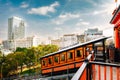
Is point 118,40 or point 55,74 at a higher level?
point 118,40

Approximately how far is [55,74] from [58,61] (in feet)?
3.81

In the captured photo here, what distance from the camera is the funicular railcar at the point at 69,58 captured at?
1349 centimetres

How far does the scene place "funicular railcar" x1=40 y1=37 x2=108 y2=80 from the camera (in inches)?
531

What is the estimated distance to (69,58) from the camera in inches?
574

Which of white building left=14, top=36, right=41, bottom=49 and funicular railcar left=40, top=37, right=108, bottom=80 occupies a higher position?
white building left=14, top=36, right=41, bottom=49

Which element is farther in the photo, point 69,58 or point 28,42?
point 28,42

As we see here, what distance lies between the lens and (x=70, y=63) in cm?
1457

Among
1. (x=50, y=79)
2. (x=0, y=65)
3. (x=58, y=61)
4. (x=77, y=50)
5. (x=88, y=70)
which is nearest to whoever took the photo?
(x=88, y=70)

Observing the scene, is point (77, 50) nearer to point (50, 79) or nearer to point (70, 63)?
point (70, 63)

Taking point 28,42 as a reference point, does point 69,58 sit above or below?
below

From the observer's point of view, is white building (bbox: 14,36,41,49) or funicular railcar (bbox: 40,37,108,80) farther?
white building (bbox: 14,36,41,49)

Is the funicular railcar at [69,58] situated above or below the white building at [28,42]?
below

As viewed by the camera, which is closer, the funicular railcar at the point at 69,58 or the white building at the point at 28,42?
the funicular railcar at the point at 69,58

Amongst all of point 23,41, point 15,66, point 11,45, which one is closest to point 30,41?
point 23,41
